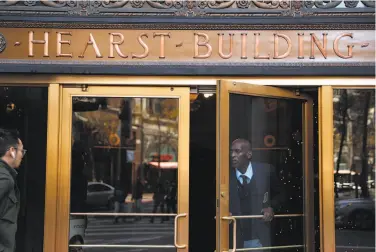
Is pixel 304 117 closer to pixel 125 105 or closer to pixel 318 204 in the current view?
pixel 318 204

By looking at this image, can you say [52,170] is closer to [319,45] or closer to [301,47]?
[301,47]

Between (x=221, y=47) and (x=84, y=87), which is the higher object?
(x=221, y=47)

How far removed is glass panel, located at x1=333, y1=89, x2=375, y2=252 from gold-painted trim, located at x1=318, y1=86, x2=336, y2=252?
87 millimetres

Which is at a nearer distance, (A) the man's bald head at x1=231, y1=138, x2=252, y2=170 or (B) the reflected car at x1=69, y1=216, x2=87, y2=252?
(A) the man's bald head at x1=231, y1=138, x2=252, y2=170

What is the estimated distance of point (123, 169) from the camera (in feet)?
19.5

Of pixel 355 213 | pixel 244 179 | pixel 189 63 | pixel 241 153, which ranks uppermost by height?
pixel 189 63

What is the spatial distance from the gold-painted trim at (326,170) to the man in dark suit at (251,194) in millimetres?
443

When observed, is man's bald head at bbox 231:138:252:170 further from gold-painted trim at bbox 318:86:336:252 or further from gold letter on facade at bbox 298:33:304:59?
gold letter on facade at bbox 298:33:304:59

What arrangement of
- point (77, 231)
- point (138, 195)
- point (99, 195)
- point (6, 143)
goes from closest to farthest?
point (6, 143)
point (77, 231)
point (99, 195)
point (138, 195)

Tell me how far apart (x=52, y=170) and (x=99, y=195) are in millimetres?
728

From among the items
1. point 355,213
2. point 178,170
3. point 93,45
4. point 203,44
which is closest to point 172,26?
point 203,44

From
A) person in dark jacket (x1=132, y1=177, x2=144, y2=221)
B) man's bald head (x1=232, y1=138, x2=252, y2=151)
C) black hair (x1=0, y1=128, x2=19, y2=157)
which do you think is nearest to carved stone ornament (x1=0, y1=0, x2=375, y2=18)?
man's bald head (x1=232, y1=138, x2=252, y2=151)

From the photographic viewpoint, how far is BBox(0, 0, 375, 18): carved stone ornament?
4.86 metres

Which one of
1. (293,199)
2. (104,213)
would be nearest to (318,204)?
(293,199)
